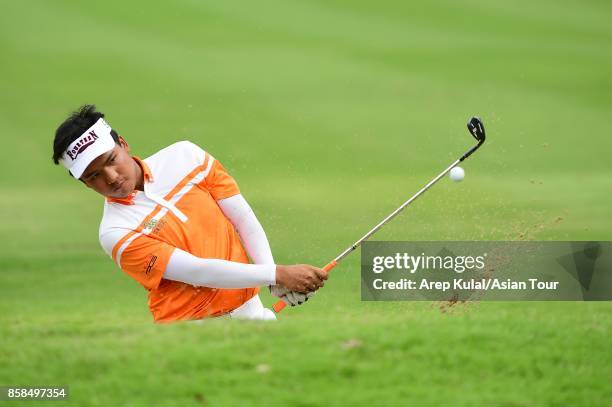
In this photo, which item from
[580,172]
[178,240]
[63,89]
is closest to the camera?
[178,240]

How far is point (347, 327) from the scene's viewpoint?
395cm

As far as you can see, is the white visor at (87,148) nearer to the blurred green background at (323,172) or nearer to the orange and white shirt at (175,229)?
the orange and white shirt at (175,229)

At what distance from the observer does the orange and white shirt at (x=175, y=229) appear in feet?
14.7

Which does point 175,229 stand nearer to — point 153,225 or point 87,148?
point 153,225

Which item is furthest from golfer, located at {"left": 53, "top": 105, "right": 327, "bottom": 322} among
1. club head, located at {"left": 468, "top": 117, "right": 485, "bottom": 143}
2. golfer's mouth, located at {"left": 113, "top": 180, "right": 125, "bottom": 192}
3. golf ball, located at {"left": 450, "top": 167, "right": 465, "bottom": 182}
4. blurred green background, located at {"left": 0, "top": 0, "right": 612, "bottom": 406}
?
club head, located at {"left": 468, "top": 117, "right": 485, "bottom": 143}

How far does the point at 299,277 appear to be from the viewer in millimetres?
4594

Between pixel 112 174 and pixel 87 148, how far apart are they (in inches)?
6.0

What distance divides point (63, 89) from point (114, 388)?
420 inches

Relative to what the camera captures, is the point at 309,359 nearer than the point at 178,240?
Yes

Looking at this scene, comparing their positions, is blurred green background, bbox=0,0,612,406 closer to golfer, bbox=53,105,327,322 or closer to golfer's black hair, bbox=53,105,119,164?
golfer, bbox=53,105,327,322

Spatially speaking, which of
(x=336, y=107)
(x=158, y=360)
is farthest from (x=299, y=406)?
(x=336, y=107)

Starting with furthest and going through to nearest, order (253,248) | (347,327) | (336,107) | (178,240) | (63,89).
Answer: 1. (63,89)
2. (336,107)
3. (253,248)
4. (178,240)
5. (347,327)

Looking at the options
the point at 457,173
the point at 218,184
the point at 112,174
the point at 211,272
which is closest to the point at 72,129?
the point at 112,174

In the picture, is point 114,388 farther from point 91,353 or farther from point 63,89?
point 63,89
